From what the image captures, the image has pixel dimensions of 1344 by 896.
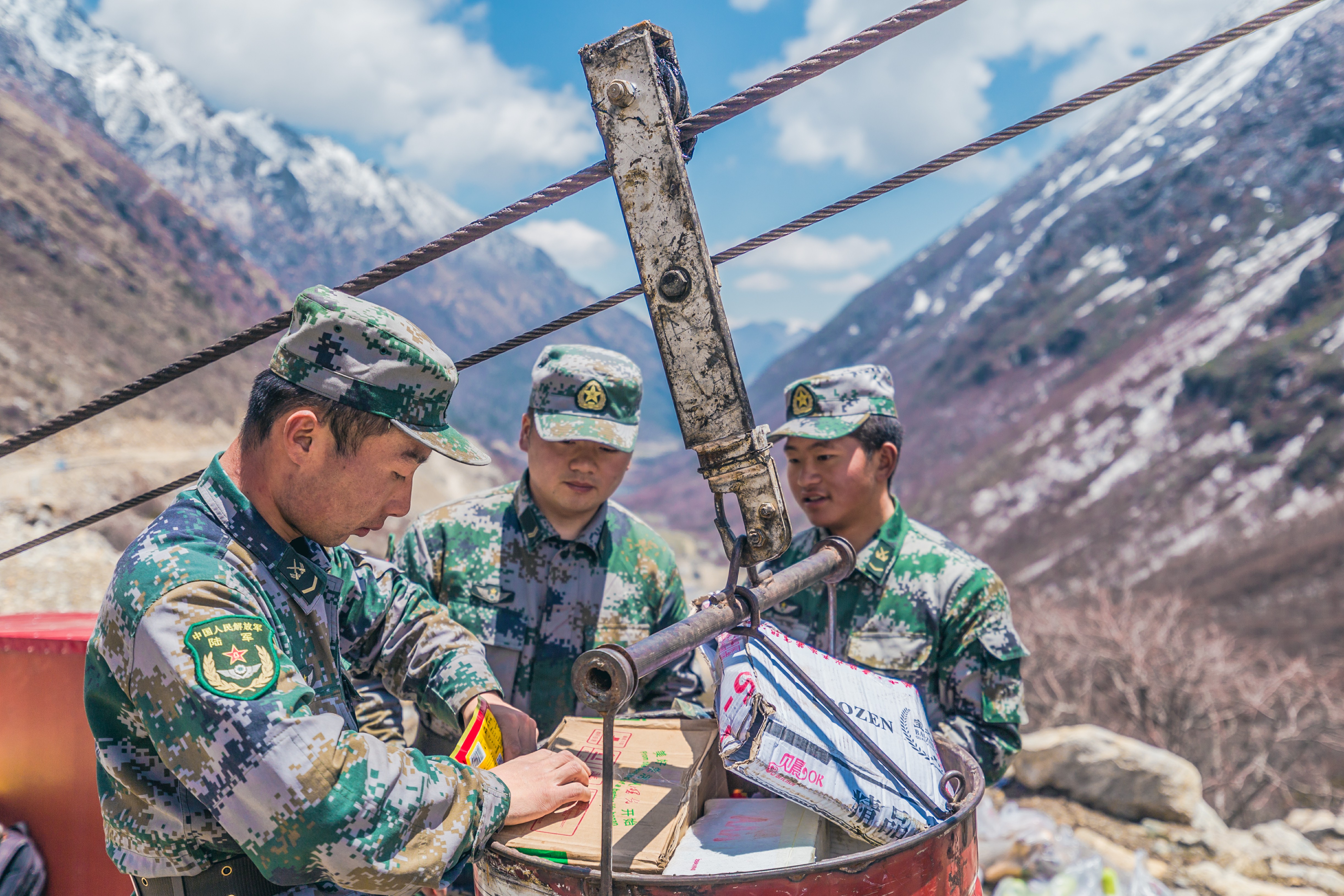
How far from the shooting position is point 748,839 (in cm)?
163

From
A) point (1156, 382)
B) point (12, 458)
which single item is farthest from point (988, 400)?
point (12, 458)

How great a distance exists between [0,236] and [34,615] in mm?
35323

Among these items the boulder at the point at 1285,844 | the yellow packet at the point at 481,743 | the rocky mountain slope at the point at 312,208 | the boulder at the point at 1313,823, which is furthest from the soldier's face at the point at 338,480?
the rocky mountain slope at the point at 312,208

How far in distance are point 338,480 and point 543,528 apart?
1471 mm

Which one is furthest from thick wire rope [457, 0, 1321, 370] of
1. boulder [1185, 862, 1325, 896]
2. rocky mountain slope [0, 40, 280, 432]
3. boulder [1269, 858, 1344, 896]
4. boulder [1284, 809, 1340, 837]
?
rocky mountain slope [0, 40, 280, 432]

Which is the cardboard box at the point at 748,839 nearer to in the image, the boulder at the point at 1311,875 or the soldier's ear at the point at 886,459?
the soldier's ear at the point at 886,459

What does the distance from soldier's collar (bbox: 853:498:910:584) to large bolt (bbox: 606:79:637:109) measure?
174cm

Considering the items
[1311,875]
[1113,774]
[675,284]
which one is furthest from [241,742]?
[1113,774]

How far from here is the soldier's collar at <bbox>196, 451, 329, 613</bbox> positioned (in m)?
1.65

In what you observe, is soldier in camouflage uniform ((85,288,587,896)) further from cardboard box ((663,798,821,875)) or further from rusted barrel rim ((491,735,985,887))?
cardboard box ((663,798,821,875))

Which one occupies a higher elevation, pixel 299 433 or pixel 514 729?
pixel 299 433

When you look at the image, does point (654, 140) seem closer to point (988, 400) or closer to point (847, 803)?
point (847, 803)

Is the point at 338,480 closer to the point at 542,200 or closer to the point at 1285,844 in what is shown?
the point at 542,200

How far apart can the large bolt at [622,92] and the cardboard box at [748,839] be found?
1421 millimetres
